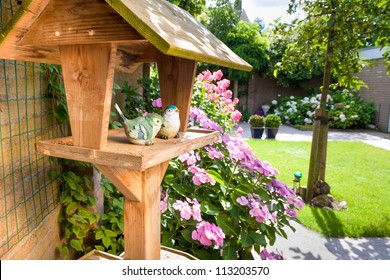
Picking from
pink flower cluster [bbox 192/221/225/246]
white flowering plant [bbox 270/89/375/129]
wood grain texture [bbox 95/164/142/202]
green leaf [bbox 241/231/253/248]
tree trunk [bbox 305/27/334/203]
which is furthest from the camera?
white flowering plant [bbox 270/89/375/129]

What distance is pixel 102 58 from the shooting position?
1.02 metres

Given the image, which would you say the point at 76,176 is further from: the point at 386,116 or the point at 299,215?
the point at 386,116

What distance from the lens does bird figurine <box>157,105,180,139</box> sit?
129 centimetres

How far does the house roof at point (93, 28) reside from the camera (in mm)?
866

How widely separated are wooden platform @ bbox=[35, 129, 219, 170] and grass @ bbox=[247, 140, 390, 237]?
186 centimetres

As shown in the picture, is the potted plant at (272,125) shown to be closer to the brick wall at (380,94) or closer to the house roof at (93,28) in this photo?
the brick wall at (380,94)

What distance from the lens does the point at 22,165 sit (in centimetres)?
146

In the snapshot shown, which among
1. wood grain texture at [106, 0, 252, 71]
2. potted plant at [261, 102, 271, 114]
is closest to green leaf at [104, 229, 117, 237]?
wood grain texture at [106, 0, 252, 71]

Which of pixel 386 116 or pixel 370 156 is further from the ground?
pixel 386 116

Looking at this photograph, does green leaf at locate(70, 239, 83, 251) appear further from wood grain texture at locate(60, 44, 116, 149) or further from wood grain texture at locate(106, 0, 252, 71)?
wood grain texture at locate(106, 0, 252, 71)

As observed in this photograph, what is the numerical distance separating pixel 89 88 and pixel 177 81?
530 mm

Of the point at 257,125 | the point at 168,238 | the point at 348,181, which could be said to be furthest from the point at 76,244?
the point at 257,125

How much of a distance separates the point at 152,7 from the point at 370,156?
6525 millimetres

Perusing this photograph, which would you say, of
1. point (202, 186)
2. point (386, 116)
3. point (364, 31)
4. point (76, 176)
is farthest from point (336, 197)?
point (386, 116)
